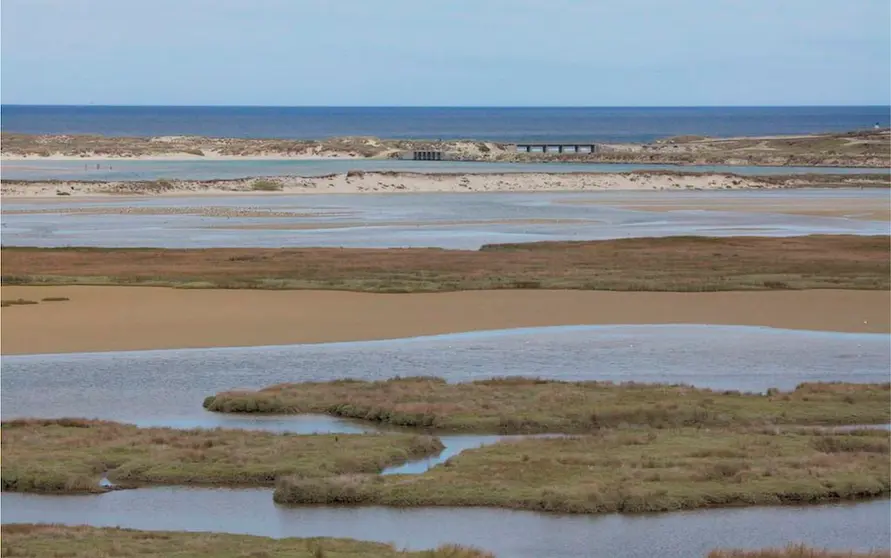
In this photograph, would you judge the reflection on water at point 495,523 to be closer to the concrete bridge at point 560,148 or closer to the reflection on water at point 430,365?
the reflection on water at point 430,365

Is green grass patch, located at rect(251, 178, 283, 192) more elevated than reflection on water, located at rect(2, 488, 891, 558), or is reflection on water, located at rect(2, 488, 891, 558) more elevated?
green grass patch, located at rect(251, 178, 283, 192)

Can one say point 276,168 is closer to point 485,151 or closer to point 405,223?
point 485,151

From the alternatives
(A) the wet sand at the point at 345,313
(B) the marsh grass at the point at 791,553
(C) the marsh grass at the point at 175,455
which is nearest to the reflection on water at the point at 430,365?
(A) the wet sand at the point at 345,313

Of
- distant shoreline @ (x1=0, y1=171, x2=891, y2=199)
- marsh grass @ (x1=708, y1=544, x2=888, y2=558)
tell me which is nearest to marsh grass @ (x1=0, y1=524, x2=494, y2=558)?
marsh grass @ (x1=708, y1=544, x2=888, y2=558)

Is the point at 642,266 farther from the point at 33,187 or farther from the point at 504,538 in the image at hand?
the point at 33,187

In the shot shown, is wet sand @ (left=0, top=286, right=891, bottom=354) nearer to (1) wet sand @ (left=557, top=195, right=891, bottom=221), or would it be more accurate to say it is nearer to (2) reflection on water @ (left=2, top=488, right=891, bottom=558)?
(2) reflection on water @ (left=2, top=488, right=891, bottom=558)

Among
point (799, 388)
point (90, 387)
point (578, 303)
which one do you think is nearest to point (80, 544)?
point (90, 387)
